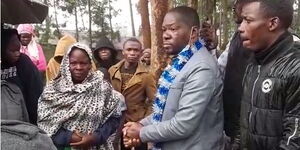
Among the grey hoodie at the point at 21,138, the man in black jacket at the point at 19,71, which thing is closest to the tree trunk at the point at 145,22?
the man in black jacket at the point at 19,71

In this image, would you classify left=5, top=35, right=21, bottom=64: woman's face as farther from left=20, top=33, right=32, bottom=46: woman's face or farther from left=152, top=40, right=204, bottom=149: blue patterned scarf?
left=20, top=33, right=32, bottom=46: woman's face

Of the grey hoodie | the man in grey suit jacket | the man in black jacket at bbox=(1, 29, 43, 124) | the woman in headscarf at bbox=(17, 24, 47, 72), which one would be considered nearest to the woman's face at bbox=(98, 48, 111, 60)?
the woman in headscarf at bbox=(17, 24, 47, 72)

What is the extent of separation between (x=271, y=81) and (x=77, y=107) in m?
1.69

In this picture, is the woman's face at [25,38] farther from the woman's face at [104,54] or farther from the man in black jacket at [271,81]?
the man in black jacket at [271,81]

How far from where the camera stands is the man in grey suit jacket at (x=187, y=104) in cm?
279

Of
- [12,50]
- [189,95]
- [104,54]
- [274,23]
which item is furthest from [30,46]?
[274,23]

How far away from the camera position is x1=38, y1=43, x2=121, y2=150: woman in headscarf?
3574 millimetres

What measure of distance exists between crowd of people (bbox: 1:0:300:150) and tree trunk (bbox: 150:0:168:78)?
2.70m

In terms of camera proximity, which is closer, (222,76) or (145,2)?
(222,76)

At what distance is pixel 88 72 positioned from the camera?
376 centimetres

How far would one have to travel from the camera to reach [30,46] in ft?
20.6

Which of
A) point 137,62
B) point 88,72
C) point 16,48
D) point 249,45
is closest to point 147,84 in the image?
point 137,62

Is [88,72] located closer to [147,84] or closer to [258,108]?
[147,84]

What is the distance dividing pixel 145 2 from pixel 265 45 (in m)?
8.47
